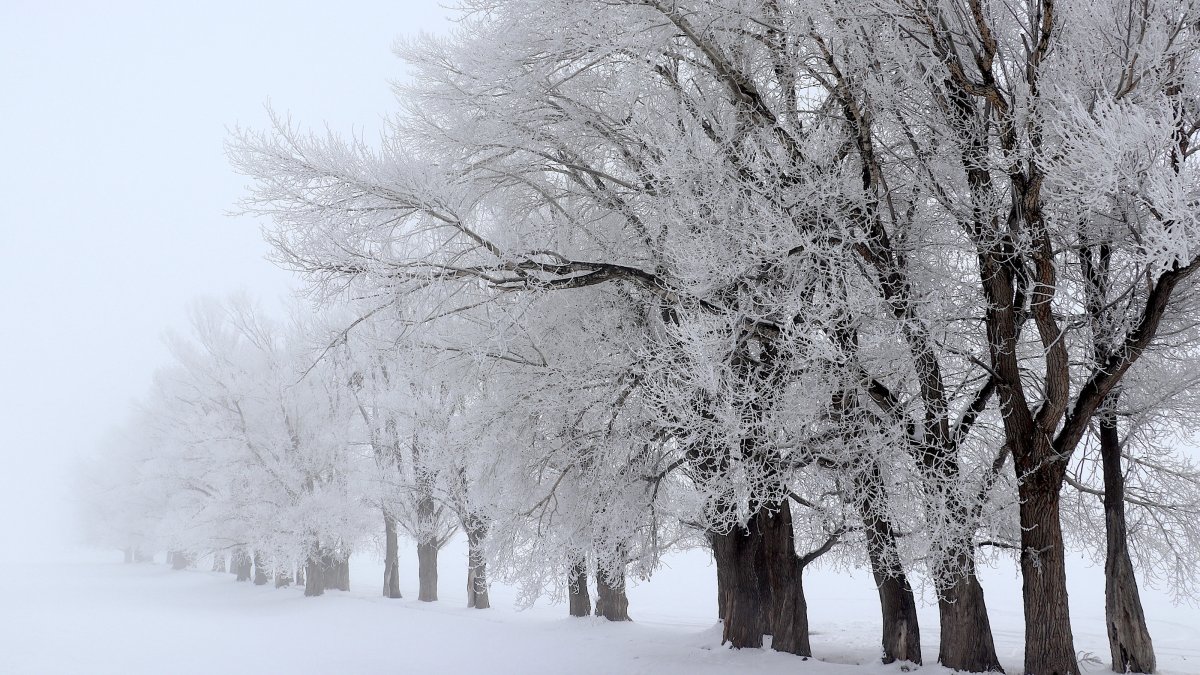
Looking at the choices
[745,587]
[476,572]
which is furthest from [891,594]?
[476,572]

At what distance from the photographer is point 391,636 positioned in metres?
16.4

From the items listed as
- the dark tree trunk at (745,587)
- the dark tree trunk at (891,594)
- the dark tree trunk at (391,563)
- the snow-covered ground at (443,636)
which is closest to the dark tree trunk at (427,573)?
the snow-covered ground at (443,636)

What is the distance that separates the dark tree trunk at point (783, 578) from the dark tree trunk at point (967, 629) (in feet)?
7.24

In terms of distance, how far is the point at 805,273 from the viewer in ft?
26.3

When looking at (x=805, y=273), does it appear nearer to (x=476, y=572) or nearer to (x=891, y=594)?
(x=891, y=594)

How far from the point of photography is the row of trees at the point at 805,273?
711 centimetres

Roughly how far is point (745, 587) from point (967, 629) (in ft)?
10.3

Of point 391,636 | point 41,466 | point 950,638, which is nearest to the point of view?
point 950,638

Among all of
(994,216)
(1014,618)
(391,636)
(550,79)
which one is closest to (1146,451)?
(994,216)

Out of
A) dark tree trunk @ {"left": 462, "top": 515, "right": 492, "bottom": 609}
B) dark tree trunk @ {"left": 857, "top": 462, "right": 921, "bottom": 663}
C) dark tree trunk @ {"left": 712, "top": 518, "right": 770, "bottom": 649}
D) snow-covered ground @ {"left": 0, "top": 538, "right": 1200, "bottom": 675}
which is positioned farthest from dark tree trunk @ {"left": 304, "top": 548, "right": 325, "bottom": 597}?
dark tree trunk @ {"left": 857, "top": 462, "right": 921, "bottom": 663}

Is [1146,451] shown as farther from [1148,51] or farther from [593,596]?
[593,596]

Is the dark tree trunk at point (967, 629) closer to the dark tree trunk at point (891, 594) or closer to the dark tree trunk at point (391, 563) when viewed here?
the dark tree trunk at point (891, 594)

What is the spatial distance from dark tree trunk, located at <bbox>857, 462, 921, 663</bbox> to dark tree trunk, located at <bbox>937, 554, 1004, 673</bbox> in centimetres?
53

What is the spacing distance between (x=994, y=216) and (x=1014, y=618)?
14655 mm
